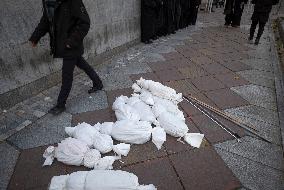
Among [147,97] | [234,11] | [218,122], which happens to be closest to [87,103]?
[147,97]

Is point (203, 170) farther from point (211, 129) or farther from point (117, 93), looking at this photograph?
point (117, 93)

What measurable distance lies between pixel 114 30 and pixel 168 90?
10.6 feet

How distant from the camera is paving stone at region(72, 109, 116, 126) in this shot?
3855 millimetres

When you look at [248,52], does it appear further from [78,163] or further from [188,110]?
[78,163]

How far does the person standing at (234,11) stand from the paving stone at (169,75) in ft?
23.3

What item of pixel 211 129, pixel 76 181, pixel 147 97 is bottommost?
pixel 211 129

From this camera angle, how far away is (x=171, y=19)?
959 centimetres

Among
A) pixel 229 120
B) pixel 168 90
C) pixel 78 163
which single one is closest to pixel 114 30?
pixel 168 90

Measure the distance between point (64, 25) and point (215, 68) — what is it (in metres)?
3.99

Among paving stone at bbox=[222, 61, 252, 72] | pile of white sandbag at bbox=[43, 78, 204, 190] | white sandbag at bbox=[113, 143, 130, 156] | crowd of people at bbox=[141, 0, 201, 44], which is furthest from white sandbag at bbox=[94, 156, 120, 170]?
crowd of people at bbox=[141, 0, 201, 44]

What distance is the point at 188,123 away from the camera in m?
3.83

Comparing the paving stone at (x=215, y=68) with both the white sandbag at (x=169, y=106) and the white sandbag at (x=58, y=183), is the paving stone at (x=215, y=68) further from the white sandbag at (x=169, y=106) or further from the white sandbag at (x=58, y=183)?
the white sandbag at (x=58, y=183)

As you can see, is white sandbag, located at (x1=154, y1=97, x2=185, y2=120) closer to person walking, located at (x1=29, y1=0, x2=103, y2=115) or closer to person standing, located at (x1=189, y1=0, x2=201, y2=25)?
person walking, located at (x1=29, y1=0, x2=103, y2=115)

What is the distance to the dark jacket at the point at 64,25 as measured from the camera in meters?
3.48
